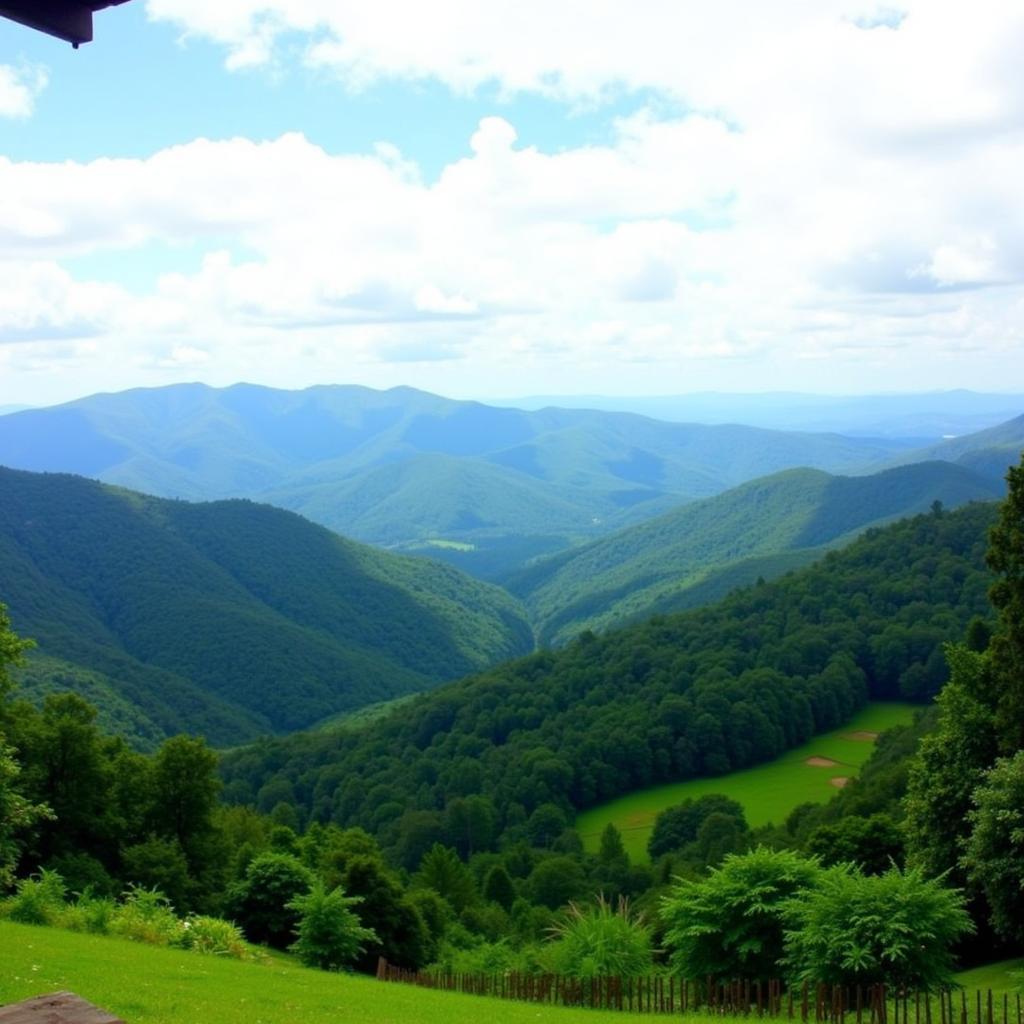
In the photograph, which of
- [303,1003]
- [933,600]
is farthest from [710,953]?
[933,600]

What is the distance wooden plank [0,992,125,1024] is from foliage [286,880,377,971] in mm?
22007

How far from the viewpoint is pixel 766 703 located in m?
96.9

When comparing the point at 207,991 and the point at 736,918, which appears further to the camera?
the point at 736,918

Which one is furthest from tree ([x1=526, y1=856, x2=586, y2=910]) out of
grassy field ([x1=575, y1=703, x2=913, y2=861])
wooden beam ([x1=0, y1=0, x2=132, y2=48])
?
wooden beam ([x1=0, y1=0, x2=132, y2=48])

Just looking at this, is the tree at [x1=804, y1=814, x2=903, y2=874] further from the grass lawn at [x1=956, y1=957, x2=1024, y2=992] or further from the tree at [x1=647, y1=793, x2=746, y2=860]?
the tree at [x1=647, y1=793, x2=746, y2=860]

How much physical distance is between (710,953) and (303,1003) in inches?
361

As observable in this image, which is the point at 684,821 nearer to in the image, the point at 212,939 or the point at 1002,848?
the point at 1002,848

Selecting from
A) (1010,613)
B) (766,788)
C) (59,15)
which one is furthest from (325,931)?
(766,788)

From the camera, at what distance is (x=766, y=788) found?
86.6m

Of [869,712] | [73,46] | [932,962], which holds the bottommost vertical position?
[869,712]

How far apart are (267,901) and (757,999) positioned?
21.6m

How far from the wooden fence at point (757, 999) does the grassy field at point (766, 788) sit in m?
58.1

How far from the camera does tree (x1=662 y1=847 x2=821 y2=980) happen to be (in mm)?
21406

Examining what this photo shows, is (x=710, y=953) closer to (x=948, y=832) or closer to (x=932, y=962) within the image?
(x=932, y=962)
